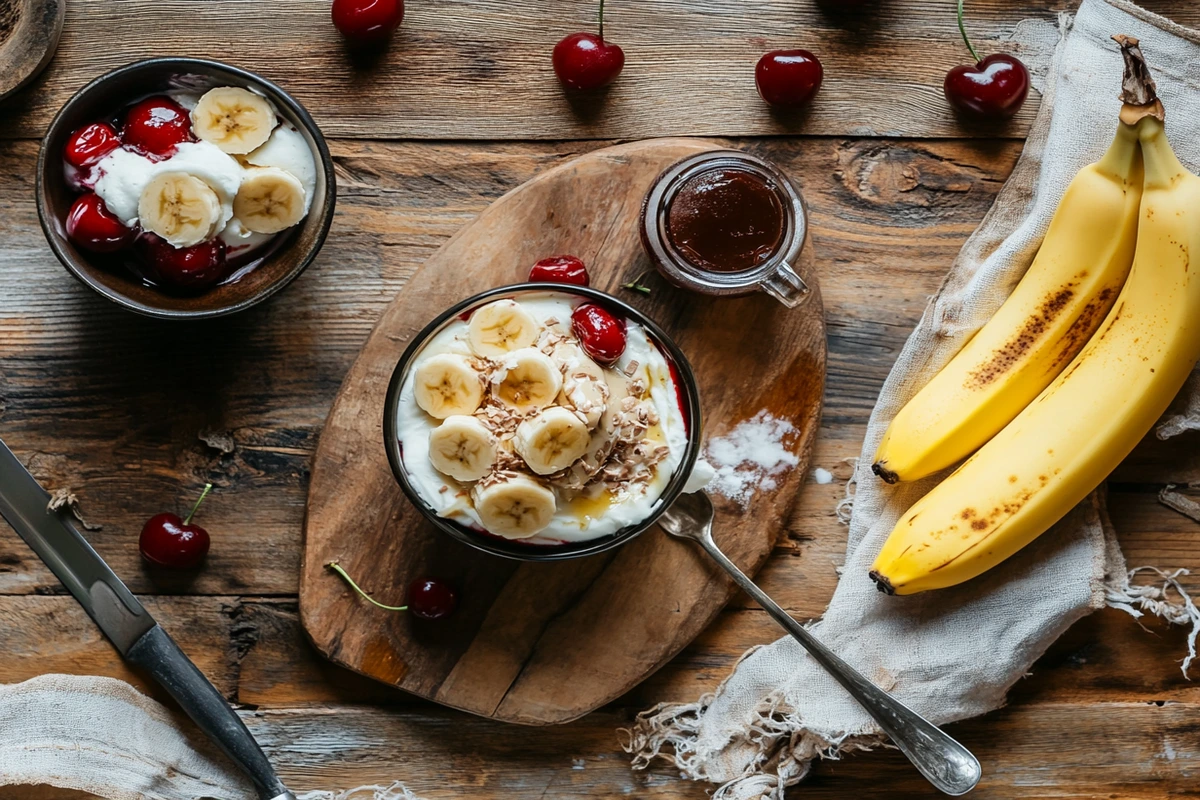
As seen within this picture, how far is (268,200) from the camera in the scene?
2.12 meters

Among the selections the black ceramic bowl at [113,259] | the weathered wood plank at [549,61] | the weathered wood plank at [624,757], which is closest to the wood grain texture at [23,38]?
the weathered wood plank at [549,61]

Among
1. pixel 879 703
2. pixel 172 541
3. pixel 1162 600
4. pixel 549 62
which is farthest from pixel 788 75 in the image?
pixel 172 541

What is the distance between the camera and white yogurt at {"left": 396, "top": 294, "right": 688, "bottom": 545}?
2.13m

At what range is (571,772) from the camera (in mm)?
2482

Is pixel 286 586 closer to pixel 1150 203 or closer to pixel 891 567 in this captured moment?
pixel 891 567

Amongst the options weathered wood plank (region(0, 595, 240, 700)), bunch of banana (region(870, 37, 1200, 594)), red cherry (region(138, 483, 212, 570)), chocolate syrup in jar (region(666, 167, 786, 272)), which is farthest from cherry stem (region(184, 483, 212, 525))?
bunch of banana (region(870, 37, 1200, 594))

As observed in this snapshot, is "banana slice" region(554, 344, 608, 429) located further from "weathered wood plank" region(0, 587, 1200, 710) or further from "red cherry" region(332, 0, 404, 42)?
"red cherry" region(332, 0, 404, 42)

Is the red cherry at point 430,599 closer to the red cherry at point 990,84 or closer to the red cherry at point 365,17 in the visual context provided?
the red cherry at point 365,17

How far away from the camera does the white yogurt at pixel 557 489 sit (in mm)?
2127

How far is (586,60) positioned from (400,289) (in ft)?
2.40

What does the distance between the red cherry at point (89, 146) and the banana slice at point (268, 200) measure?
0.30 metres

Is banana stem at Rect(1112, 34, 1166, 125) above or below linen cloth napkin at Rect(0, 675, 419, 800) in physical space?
above

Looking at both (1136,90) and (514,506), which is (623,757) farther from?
(1136,90)

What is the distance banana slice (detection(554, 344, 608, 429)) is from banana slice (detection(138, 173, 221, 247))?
31.8 inches
